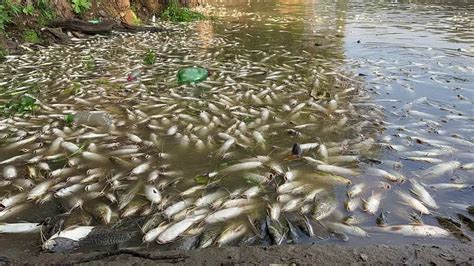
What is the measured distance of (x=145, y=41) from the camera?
12680 mm

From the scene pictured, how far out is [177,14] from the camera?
18.0 m

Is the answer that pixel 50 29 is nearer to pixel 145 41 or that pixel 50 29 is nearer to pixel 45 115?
pixel 145 41

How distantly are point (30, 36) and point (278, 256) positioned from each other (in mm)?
11333

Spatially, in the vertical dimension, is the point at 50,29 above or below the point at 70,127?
above

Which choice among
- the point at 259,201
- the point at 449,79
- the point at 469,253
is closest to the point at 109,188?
the point at 259,201

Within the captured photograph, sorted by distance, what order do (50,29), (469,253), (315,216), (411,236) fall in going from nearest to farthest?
(469,253)
(411,236)
(315,216)
(50,29)

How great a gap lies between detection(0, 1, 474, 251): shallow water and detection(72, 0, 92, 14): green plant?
257 cm

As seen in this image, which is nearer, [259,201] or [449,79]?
[259,201]

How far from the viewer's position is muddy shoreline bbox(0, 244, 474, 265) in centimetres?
294

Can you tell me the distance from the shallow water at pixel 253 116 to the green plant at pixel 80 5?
257cm

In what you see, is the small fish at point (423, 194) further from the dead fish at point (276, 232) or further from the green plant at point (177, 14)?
the green plant at point (177, 14)

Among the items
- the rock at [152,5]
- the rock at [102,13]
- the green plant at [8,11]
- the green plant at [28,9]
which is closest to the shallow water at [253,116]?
the green plant at [8,11]

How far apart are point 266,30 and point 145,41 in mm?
4739

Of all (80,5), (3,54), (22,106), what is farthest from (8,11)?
(22,106)
